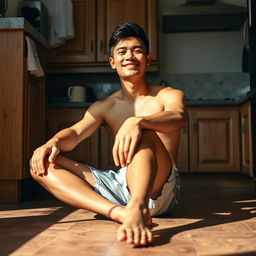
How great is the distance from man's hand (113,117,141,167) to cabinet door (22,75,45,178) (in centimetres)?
115

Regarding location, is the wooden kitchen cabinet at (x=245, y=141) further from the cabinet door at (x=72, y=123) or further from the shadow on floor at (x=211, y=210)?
the cabinet door at (x=72, y=123)

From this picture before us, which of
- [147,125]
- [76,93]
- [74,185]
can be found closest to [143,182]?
[147,125]

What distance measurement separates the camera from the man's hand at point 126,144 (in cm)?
118

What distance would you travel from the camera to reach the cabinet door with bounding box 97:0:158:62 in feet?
11.2

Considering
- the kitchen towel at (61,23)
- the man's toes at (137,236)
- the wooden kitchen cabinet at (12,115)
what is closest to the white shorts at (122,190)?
the man's toes at (137,236)

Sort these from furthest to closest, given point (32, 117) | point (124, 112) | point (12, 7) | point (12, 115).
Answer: point (12, 7)
point (32, 117)
point (12, 115)
point (124, 112)

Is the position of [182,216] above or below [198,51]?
below

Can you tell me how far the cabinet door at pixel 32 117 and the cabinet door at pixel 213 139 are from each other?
1338mm

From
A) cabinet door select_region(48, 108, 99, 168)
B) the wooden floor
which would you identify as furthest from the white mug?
the wooden floor

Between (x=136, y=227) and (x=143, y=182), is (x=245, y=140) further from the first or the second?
(x=136, y=227)

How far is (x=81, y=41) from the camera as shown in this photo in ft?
11.4

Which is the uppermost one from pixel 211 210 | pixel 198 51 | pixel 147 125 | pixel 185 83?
pixel 198 51

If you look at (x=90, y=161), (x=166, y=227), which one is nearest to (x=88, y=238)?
(x=166, y=227)

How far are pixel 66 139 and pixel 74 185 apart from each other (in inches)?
8.0
